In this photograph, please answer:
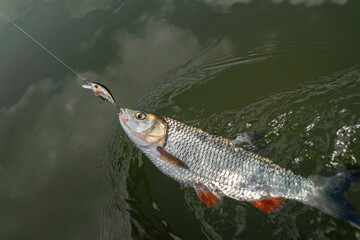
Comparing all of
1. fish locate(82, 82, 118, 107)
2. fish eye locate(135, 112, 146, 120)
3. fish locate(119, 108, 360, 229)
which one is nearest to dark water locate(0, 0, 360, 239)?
fish locate(119, 108, 360, 229)

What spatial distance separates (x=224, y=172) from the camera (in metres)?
3.21

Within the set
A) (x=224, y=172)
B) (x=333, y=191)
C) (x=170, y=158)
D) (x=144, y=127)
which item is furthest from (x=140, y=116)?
(x=333, y=191)

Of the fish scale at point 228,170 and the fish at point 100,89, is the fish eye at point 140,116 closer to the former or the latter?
the fish scale at point 228,170

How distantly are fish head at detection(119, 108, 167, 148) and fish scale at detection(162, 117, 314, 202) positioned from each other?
0.12m

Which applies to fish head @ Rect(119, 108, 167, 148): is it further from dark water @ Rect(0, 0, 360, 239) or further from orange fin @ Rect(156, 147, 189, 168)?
dark water @ Rect(0, 0, 360, 239)

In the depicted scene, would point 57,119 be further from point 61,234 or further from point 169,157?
point 169,157

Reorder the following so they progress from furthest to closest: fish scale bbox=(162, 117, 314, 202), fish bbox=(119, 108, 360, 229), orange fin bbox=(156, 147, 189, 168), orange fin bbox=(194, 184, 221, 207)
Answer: orange fin bbox=(156, 147, 189, 168), orange fin bbox=(194, 184, 221, 207), fish scale bbox=(162, 117, 314, 202), fish bbox=(119, 108, 360, 229)

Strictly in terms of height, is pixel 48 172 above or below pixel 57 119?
below

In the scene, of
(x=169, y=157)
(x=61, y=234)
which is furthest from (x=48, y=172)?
(x=169, y=157)

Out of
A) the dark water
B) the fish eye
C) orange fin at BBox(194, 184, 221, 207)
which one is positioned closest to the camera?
orange fin at BBox(194, 184, 221, 207)

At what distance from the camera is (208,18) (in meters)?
6.07

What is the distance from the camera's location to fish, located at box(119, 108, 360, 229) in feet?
9.28

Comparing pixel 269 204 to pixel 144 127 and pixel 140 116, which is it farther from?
pixel 140 116

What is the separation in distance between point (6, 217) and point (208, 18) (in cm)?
496
